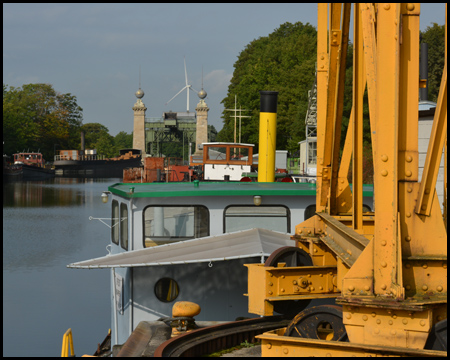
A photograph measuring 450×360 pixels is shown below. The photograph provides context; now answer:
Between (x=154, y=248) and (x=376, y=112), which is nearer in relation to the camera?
(x=376, y=112)

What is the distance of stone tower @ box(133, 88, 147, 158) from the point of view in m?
127

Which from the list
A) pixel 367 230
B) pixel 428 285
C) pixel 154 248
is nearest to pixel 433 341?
pixel 428 285

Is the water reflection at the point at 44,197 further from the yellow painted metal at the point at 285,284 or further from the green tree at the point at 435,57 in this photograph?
the yellow painted metal at the point at 285,284

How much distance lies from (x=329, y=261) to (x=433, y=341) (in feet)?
11.2

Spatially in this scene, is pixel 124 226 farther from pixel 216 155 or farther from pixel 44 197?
pixel 44 197

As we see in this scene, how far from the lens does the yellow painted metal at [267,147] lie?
17969 mm

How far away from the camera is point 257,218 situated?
40.5 feet

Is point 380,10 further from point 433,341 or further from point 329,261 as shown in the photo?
point 329,261

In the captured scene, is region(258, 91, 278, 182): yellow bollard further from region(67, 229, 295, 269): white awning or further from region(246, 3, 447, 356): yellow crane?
region(246, 3, 447, 356): yellow crane

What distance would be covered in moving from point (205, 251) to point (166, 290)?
4.81 ft

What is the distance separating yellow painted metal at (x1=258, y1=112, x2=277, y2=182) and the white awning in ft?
22.0

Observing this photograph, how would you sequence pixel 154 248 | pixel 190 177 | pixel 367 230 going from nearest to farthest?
pixel 367 230 → pixel 154 248 → pixel 190 177

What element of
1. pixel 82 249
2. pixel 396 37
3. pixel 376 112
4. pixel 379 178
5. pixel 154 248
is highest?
pixel 396 37

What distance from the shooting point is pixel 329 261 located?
829 cm
